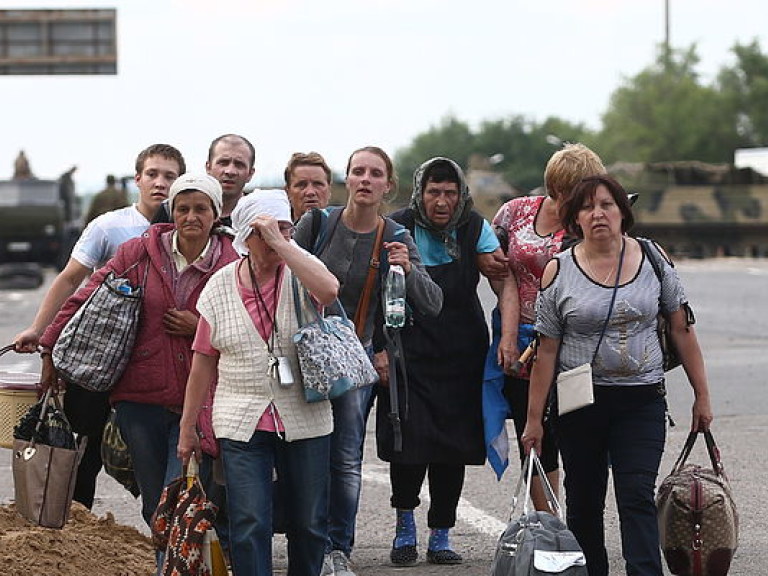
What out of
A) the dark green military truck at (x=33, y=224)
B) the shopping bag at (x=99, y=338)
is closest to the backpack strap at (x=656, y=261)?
the shopping bag at (x=99, y=338)

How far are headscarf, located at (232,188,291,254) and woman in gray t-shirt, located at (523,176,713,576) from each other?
113cm

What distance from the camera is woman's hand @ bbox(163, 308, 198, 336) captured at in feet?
23.0

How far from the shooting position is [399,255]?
7.46m

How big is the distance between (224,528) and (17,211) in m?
37.0

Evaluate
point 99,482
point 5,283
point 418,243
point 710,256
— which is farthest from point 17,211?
point 418,243

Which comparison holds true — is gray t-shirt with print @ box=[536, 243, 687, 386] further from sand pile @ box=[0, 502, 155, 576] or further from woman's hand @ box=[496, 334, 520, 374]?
sand pile @ box=[0, 502, 155, 576]

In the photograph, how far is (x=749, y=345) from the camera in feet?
66.4

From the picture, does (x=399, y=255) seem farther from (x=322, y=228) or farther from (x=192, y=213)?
(x=192, y=213)

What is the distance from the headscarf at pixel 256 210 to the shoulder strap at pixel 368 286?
1.13 metres

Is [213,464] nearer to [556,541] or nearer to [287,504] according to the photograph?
[287,504]

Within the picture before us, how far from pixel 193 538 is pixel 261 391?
577 mm

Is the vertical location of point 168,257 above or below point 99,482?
above

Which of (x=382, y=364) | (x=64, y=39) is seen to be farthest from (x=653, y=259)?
(x=64, y=39)

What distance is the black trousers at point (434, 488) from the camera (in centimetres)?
821
